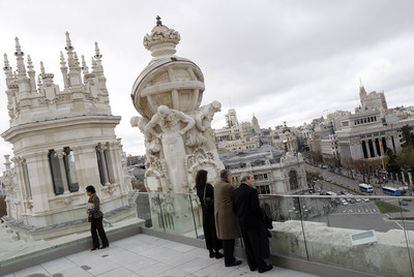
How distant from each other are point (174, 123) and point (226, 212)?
3.41 m

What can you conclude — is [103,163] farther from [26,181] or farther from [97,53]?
[97,53]

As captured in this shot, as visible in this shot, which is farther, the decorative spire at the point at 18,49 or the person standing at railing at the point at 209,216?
the decorative spire at the point at 18,49

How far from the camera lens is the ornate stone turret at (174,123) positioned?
8734mm

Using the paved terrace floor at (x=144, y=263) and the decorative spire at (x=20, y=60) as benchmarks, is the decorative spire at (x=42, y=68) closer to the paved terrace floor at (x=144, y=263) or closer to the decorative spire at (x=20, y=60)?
the decorative spire at (x=20, y=60)

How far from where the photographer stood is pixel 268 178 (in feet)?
230

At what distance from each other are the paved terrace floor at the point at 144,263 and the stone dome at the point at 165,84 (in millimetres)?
2834

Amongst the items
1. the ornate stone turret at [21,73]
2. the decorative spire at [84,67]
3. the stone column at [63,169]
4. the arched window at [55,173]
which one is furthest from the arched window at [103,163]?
the decorative spire at [84,67]

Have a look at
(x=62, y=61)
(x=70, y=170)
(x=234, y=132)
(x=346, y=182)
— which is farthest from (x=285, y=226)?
(x=234, y=132)

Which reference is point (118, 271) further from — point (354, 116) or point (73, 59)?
point (354, 116)

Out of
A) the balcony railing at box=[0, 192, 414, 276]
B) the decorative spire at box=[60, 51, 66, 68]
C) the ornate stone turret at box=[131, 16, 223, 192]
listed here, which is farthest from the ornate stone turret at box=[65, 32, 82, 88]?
the balcony railing at box=[0, 192, 414, 276]

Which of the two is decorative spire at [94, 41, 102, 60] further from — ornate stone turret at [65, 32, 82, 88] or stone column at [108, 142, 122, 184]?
stone column at [108, 142, 122, 184]

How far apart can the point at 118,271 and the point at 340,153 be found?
118808 millimetres

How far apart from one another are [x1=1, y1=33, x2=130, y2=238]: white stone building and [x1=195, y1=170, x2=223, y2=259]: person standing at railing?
13552 mm

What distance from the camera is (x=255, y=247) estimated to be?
5.36 metres
